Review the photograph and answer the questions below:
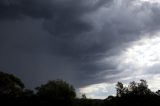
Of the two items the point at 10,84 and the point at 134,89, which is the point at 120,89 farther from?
the point at 10,84

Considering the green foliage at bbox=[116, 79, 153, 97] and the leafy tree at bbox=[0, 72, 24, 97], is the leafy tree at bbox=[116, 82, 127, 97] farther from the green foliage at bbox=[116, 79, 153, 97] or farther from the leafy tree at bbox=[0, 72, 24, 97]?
the leafy tree at bbox=[0, 72, 24, 97]

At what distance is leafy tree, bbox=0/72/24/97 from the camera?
445 ft

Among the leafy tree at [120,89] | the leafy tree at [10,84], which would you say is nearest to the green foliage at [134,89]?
the leafy tree at [120,89]

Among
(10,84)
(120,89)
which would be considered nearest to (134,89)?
(120,89)

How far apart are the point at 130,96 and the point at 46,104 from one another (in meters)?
20.7

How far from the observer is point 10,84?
458 feet

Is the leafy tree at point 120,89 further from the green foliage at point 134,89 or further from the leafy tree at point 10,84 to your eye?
the leafy tree at point 10,84

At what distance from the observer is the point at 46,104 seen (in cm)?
9006

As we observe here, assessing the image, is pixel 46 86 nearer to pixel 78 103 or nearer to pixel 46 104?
pixel 78 103

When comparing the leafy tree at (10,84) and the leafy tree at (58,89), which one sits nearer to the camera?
the leafy tree at (58,89)

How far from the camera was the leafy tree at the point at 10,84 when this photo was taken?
135738 mm

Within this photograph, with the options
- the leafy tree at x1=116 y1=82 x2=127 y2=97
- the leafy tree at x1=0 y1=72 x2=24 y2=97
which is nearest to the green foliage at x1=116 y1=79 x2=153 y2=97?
the leafy tree at x1=116 y1=82 x2=127 y2=97

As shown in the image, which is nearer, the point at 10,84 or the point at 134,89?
the point at 134,89

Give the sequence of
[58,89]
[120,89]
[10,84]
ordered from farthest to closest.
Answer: [10,84]
[58,89]
[120,89]
